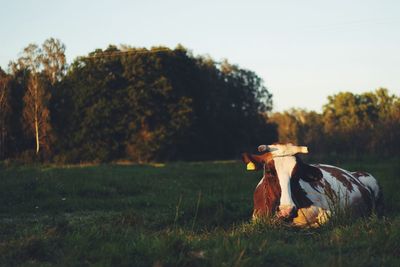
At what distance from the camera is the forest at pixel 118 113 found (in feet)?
149

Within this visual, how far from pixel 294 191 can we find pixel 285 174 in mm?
360

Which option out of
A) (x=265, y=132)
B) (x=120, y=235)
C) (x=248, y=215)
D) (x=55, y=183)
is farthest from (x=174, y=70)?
(x=120, y=235)

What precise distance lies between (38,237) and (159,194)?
29.2 ft

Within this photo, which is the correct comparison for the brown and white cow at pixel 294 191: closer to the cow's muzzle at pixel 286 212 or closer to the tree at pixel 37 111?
the cow's muzzle at pixel 286 212

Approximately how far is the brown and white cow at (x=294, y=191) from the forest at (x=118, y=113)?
33950 mm

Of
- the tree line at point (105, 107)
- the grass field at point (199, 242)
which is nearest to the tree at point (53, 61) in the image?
the tree line at point (105, 107)

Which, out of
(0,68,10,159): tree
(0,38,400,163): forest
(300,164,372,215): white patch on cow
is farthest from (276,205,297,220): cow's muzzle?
(0,68,10,159): tree

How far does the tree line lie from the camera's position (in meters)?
46.3

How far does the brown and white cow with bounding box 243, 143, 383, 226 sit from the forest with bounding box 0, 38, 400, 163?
111ft

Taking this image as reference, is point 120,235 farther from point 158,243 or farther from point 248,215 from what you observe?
point 248,215

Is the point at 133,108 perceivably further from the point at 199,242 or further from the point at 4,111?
the point at 199,242

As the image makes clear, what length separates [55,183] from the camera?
15281mm

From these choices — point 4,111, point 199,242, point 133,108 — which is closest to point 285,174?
point 199,242

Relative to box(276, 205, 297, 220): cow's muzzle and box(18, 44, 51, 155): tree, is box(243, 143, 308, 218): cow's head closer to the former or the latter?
box(276, 205, 297, 220): cow's muzzle
